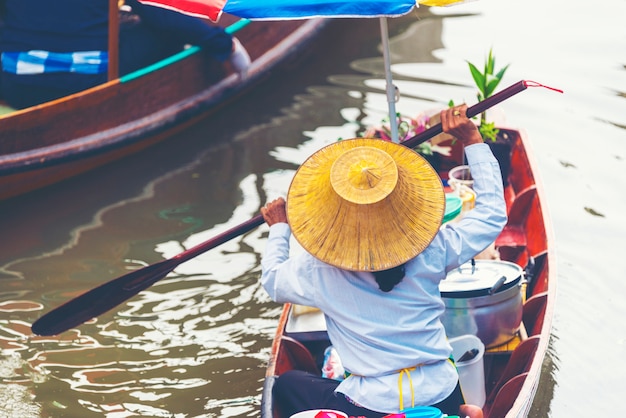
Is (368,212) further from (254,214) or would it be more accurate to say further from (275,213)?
(254,214)

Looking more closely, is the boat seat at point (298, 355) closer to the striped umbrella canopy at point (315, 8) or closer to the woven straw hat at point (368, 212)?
the woven straw hat at point (368, 212)

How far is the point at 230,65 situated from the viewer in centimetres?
734

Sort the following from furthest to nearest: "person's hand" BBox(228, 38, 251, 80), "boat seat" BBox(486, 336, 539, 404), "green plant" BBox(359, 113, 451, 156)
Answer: "person's hand" BBox(228, 38, 251, 80) < "green plant" BBox(359, 113, 451, 156) < "boat seat" BBox(486, 336, 539, 404)

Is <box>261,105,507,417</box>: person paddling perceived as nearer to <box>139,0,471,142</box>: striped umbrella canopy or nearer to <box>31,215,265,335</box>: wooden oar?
<box>139,0,471,142</box>: striped umbrella canopy

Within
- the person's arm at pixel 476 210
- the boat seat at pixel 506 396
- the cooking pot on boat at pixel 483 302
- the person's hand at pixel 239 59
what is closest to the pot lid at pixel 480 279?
the cooking pot on boat at pixel 483 302

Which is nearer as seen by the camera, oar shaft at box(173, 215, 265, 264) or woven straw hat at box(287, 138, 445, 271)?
woven straw hat at box(287, 138, 445, 271)

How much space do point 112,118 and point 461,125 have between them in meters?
3.86

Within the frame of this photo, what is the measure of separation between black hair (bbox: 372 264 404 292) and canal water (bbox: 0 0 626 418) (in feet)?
5.40

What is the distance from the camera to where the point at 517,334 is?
401 centimetres

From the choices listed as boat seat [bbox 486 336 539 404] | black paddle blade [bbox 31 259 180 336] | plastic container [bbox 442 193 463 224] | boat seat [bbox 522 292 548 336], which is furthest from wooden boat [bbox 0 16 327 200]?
boat seat [bbox 486 336 539 404]

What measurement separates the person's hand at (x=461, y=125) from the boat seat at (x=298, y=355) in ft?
3.94

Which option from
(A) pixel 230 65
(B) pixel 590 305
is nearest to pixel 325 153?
(B) pixel 590 305

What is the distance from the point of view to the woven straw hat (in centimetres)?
287

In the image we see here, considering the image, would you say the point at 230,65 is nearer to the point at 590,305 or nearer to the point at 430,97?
the point at 430,97
